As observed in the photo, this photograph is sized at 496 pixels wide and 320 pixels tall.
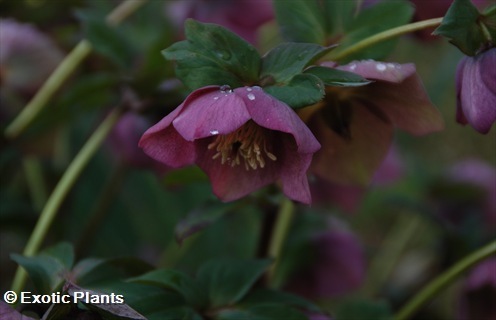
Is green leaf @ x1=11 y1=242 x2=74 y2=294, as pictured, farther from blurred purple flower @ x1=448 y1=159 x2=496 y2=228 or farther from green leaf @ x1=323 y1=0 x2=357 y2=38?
blurred purple flower @ x1=448 y1=159 x2=496 y2=228

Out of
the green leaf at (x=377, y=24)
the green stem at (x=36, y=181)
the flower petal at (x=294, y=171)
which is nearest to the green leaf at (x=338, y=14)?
the green leaf at (x=377, y=24)

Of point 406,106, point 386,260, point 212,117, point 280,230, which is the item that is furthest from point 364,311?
point 386,260

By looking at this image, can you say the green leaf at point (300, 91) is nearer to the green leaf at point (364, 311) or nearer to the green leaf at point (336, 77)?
the green leaf at point (336, 77)

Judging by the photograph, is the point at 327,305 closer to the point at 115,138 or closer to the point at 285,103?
the point at 115,138

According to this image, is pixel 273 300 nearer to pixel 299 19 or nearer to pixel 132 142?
pixel 299 19

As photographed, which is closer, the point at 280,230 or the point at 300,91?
the point at 300,91

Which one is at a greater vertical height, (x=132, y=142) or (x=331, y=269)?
(x=132, y=142)
